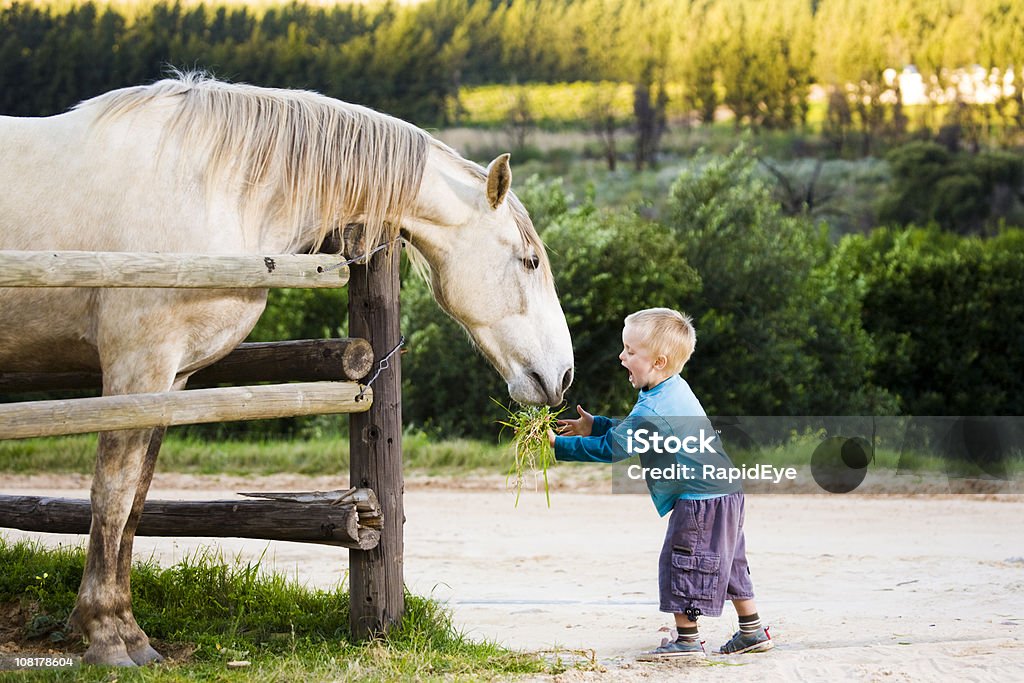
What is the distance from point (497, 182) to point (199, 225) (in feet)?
3.26

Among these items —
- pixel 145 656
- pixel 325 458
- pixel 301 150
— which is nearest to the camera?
pixel 145 656

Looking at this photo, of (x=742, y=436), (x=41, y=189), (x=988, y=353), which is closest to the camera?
(x=41, y=189)

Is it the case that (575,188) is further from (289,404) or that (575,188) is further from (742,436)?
(289,404)

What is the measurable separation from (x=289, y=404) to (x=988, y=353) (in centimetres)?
1217

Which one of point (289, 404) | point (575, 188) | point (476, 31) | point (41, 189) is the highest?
point (476, 31)

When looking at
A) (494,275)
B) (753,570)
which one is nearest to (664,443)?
(494,275)

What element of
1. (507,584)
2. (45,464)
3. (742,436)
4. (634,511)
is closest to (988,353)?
(742,436)

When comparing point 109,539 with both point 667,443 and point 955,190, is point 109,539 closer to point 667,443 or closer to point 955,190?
point 667,443

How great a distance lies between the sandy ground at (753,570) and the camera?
3689mm

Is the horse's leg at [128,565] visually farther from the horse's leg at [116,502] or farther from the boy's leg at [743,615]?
the boy's leg at [743,615]

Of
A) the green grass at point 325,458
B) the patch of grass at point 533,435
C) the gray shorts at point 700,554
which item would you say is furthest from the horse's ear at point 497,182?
the green grass at point 325,458

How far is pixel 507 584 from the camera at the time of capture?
556 centimetres

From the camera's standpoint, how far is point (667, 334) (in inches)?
149

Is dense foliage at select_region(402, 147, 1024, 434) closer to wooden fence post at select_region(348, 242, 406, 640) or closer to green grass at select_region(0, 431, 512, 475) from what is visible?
green grass at select_region(0, 431, 512, 475)
